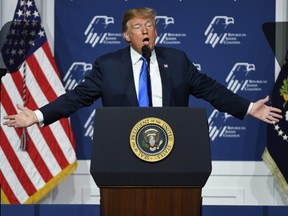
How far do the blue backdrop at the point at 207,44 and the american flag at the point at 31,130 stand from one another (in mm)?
235

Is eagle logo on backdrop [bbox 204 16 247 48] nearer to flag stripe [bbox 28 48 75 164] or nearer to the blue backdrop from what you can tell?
the blue backdrop

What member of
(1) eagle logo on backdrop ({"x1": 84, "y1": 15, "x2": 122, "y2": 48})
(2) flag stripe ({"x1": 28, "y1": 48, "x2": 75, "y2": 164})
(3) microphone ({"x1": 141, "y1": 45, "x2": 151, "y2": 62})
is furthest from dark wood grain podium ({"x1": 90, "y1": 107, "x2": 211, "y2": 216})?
(1) eagle logo on backdrop ({"x1": 84, "y1": 15, "x2": 122, "y2": 48})

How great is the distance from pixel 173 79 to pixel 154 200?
0.91 metres

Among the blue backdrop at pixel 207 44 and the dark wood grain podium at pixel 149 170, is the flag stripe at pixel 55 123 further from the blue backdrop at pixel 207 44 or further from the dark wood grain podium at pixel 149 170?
the dark wood grain podium at pixel 149 170

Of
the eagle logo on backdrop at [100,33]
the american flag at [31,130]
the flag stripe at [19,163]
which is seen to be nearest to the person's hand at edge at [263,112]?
the american flag at [31,130]

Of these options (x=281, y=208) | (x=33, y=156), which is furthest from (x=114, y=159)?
(x=33, y=156)

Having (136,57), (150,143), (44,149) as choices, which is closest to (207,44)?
(44,149)

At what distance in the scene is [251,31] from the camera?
19.1ft

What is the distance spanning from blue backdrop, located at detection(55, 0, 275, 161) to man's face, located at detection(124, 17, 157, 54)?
2.28 metres

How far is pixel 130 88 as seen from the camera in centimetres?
335

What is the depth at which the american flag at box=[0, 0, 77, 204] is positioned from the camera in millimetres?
5520

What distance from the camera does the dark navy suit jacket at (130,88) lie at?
335 centimetres

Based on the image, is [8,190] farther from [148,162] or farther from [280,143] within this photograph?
[148,162]

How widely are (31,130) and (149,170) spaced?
3.09 m
